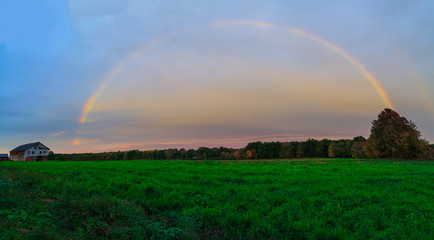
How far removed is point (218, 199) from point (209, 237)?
323 centimetres

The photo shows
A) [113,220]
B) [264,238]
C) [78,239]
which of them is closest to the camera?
[78,239]

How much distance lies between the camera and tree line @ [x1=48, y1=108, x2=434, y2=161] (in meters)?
45.6

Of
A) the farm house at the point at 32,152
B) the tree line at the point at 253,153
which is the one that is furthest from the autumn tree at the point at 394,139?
the farm house at the point at 32,152

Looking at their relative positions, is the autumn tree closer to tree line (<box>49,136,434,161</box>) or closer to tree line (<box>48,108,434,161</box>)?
tree line (<box>48,108,434,161</box>)

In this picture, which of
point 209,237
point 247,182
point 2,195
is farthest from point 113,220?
point 247,182

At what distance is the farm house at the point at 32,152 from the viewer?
270ft

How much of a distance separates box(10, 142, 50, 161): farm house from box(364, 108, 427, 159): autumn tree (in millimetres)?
104863

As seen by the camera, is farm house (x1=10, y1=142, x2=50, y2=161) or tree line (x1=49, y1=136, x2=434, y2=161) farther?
tree line (x1=49, y1=136, x2=434, y2=161)

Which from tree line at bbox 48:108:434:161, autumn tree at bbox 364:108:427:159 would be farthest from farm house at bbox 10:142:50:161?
autumn tree at bbox 364:108:427:159

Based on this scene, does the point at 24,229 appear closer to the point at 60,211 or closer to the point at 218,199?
the point at 60,211

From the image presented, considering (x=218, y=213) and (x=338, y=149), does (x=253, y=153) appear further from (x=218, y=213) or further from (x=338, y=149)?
(x=218, y=213)

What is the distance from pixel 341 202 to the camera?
8.76 metres

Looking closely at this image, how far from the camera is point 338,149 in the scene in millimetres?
96500

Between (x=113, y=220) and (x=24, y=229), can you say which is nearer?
(x=24, y=229)
